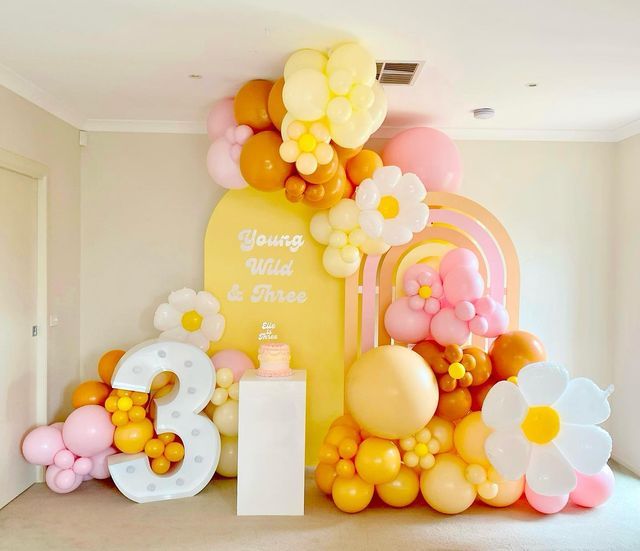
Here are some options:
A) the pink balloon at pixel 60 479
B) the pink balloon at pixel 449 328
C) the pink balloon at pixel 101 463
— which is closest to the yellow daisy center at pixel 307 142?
the pink balloon at pixel 449 328

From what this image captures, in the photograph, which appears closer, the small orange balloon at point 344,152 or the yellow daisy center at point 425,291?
the small orange balloon at point 344,152

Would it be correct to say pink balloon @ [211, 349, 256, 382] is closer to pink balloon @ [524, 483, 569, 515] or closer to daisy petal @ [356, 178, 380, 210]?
daisy petal @ [356, 178, 380, 210]

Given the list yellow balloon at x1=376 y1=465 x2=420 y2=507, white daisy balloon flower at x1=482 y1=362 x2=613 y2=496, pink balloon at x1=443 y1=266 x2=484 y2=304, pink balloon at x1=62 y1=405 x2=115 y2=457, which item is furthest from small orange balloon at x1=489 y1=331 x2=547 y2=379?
pink balloon at x1=62 y1=405 x2=115 y2=457

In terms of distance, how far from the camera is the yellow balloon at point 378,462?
11.5ft

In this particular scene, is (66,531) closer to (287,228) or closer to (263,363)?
(263,363)

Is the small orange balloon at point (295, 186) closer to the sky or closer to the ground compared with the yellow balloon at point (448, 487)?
closer to the sky

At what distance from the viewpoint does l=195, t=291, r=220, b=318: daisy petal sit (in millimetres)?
4211

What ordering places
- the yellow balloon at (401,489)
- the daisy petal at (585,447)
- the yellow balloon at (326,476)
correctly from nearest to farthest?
the daisy petal at (585,447), the yellow balloon at (401,489), the yellow balloon at (326,476)

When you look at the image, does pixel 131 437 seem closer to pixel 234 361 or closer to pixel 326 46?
pixel 234 361

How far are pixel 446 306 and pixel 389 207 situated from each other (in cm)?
73

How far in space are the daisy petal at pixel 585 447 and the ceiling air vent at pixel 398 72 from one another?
6.83 feet

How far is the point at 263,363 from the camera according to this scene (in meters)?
3.79

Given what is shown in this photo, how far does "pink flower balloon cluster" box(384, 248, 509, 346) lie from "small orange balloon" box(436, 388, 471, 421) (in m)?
0.31

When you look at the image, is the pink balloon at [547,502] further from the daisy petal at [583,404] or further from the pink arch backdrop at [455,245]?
the pink arch backdrop at [455,245]
